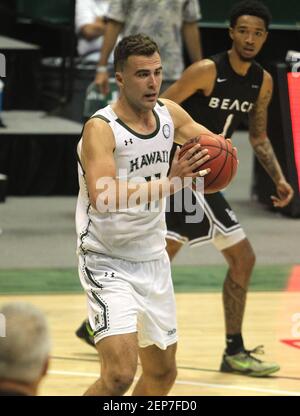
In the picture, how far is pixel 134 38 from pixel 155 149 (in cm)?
51

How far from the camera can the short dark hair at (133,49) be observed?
5352 mm

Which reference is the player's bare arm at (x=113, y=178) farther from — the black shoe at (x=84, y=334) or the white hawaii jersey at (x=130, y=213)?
the black shoe at (x=84, y=334)

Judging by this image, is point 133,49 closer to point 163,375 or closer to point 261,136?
point 163,375

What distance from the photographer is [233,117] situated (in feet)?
23.2

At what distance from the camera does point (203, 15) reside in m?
15.7

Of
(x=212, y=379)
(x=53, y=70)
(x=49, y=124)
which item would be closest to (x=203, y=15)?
(x=53, y=70)

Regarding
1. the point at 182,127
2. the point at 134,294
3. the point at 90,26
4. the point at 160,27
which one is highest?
the point at 182,127

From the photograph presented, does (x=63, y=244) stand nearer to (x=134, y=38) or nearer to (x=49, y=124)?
(x=49, y=124)

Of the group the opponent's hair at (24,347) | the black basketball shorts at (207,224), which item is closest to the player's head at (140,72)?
the black basketball shorts at (207,224)

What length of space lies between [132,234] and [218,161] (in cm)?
51

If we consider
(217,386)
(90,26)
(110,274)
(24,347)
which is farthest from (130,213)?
(90,26)

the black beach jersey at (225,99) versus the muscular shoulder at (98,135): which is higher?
the muscular shoulder at (98,135)

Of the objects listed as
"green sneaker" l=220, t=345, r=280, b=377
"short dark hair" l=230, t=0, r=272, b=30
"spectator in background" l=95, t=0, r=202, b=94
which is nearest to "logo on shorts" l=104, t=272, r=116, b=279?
"green sneaker" l=220, t=345, r=280, b=377

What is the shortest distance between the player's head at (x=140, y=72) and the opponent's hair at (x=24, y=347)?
2.37 meters
